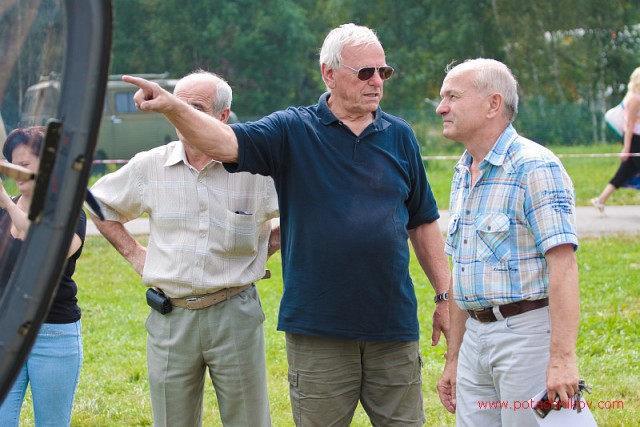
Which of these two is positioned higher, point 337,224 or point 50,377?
point 337,224

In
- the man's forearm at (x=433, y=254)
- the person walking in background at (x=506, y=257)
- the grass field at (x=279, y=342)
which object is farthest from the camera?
the grass field at (x=279, y=342)

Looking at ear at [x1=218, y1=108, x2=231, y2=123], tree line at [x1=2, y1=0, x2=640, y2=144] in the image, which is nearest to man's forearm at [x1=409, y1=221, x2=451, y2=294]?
ear at [x1=218, y1=108, x2=231, y2=123]

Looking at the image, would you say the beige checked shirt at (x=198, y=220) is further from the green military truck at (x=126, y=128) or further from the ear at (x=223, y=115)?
the green military truck at (x=126, y=128)

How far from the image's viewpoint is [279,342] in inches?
291

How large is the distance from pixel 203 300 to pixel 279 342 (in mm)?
3279

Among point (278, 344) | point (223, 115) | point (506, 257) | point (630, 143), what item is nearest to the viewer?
point (506, 257)

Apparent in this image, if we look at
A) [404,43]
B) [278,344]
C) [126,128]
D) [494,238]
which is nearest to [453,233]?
[494,238]

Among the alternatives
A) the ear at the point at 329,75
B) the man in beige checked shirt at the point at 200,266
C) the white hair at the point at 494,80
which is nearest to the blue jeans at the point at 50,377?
the man in beige checked shirt at the point at 200,266

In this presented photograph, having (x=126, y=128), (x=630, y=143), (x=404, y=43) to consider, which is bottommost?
(x=630, y=143)

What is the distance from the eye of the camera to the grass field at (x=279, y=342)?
591cm

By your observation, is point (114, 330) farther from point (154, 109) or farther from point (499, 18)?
point (499, 18)

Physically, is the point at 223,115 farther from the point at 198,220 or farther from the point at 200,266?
the point at 200,266

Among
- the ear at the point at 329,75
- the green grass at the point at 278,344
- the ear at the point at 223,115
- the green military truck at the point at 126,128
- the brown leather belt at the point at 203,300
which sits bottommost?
the green grass at the point at 278,344

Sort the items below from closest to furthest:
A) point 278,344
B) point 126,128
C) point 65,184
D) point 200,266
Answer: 1. point 65,184
2. point 200,266
3. point 278,344
4. point 126,128
